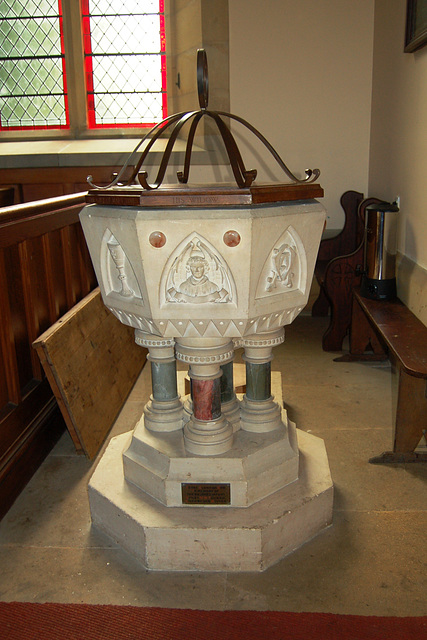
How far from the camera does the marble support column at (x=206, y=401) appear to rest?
170 cm

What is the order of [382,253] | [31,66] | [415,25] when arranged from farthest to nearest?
[31,66] < [382,253] < [415,25]

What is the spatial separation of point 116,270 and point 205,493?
0.71m

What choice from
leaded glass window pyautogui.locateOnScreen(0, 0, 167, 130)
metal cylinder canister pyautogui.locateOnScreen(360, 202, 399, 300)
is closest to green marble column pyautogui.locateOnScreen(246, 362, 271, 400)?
metal cylinder canister pyautogui.locateOnScreen(360, 202, 399, 300)

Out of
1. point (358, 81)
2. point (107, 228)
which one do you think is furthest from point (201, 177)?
point (107, 228)

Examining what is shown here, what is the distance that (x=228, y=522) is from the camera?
167 centimetres

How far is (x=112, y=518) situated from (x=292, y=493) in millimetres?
555

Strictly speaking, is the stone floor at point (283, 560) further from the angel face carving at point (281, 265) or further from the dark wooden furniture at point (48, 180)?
the dark wooden furniture at point (48, 180)

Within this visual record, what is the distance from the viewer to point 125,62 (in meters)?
4.82

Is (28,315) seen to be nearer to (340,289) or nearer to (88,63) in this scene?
(340,289)

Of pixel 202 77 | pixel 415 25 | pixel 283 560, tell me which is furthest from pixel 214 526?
pixel 415 25

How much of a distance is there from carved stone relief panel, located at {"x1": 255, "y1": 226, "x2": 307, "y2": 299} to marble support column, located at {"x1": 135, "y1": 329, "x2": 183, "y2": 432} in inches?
17.5

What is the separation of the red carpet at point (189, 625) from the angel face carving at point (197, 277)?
811 mm

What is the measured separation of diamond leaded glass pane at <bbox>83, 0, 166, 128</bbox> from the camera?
15.5 ft

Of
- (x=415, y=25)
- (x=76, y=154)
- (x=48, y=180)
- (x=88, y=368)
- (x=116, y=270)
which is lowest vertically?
(x=88, y=368)
